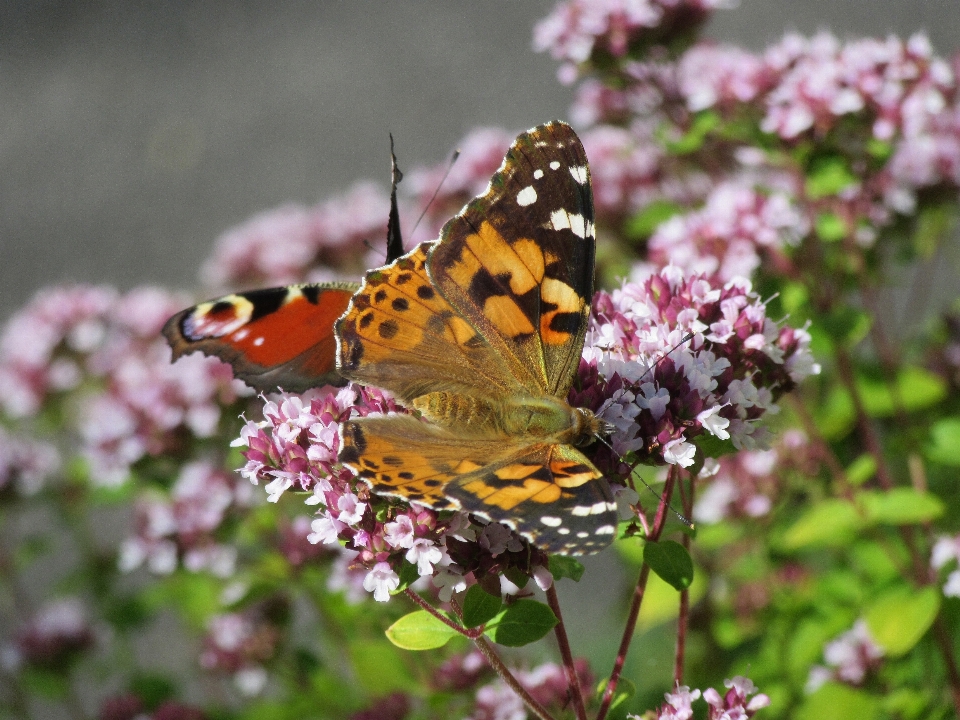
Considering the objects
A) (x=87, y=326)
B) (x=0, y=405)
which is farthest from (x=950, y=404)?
(x=0, y=405)

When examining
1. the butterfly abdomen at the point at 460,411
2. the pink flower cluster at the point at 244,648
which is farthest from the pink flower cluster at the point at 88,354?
the butterfly abdomen at the point at 460,411

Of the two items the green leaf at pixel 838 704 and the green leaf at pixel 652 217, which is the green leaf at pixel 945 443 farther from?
the green leaf at pixel 652 217

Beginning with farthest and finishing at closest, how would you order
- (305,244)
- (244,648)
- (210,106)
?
(210,106) < (305,244) < (244,648)

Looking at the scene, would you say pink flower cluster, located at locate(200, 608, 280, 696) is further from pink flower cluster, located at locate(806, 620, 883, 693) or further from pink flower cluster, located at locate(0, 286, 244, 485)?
pink flower cluster, located at locate(806, 620, 883, 693)

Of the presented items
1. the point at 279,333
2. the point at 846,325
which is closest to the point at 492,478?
the point at 279,333

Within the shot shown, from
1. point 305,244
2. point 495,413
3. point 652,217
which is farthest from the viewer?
point 305,244

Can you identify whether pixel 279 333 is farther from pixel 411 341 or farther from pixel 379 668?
pixel 379 668
